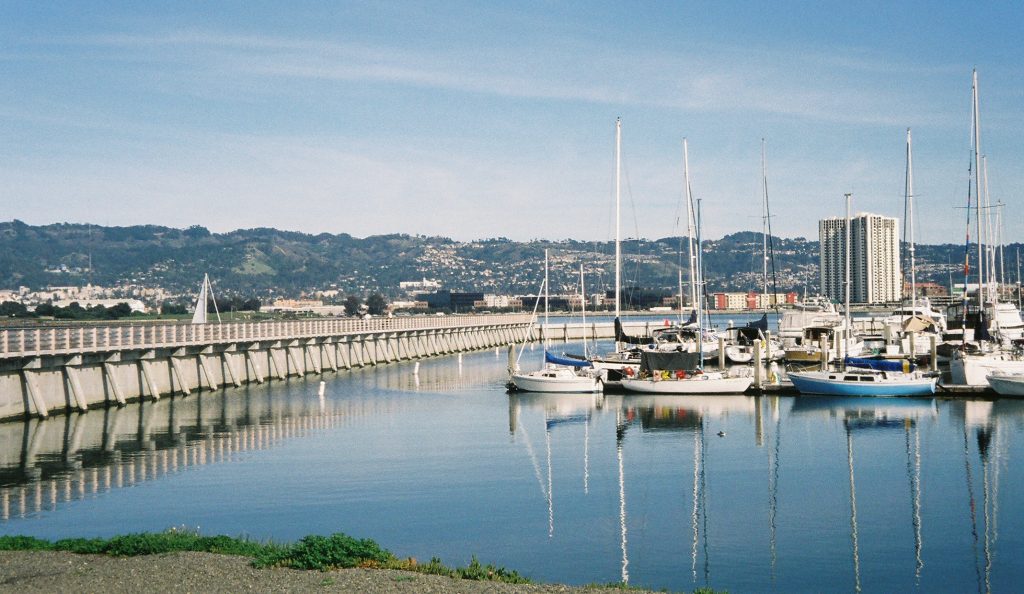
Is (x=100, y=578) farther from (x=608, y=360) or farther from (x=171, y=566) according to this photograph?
(x=608, y=360)

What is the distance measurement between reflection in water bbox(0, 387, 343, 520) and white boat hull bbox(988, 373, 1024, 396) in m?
31.6

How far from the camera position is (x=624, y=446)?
40.4 meters

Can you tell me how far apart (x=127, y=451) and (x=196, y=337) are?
2177 centimetres

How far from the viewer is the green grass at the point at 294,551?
17938mm

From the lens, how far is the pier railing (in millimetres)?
43812

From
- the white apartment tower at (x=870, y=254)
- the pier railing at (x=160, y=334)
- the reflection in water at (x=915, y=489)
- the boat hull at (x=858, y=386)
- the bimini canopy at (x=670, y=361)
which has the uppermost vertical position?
the white apartment tower at (x=870, y=254)

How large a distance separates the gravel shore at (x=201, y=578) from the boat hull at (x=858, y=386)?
3993 cm

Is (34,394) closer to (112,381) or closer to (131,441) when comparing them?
(131,441)

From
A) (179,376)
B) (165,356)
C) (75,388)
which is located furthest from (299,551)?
(179,376)

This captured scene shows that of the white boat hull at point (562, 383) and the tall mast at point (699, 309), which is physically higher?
the tall mast at point (699, 309)

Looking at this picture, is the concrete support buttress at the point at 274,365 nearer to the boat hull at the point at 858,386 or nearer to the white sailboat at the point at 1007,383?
the boat hull at the point at 858,386

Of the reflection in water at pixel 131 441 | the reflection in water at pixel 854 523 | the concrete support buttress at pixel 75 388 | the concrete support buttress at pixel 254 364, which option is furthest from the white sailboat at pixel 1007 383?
the concrete support buttress at pixel 75 388

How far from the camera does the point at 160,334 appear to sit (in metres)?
55.3

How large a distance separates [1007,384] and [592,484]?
28.4 meters
